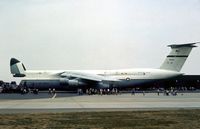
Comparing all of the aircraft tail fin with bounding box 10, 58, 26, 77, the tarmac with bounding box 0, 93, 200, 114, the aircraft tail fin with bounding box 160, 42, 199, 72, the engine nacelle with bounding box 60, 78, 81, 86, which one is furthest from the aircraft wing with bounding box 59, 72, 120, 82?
the tarmac with bounding box 0, 93, 200, 114

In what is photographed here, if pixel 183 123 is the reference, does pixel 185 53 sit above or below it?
above

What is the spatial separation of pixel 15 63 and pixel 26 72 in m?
4.43

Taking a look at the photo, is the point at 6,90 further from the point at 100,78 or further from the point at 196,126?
the point at 196,126

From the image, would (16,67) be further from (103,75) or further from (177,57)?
(177,57)

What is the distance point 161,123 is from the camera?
61.4ft

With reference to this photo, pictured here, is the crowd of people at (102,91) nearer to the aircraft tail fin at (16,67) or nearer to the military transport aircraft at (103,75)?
the military transport aircraft at (103,75)

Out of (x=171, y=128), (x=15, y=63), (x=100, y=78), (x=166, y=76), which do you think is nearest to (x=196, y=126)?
(x=171, y=128)

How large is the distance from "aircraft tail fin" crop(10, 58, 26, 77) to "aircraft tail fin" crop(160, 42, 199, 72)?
104 feet

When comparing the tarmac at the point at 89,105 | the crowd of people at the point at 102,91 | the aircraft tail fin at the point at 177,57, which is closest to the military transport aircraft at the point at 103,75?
the aircraft tail fin at the point at 177,57

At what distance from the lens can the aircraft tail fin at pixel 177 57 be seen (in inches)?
3688

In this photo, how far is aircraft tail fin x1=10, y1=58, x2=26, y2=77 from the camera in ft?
313

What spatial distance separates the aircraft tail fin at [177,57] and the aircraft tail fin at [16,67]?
31623 mm

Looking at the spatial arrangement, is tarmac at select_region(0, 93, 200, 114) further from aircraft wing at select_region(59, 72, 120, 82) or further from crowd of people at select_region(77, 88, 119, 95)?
aircraft wing at select_region(59, 72, 120, 82)

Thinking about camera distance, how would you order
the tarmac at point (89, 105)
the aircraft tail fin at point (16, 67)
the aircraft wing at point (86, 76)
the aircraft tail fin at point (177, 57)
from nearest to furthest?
the tarmac at point (89, 105), the aircraft wing at point (86, 76), the aircraft tail fin at point (177, 57), the aircraft tail fin at point (16, 67)
